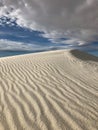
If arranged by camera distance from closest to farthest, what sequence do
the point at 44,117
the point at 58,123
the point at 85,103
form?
the point at 58,123 < the point at 44,117 < the point at 85,103

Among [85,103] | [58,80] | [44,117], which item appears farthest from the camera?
[58,80]

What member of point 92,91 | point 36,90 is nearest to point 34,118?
point 36,90

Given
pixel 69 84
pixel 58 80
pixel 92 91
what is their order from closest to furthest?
pixel 92 91
pixel 69 84
pixel 58 80

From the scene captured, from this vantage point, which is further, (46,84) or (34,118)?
(46,84)

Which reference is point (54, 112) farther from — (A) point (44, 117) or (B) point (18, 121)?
(B) point (18, 121)

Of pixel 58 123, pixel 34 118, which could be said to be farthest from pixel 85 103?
pixel 34 118

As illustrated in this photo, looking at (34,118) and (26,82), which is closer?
(34,118)

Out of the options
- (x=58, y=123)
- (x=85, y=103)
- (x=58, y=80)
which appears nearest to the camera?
(x=58, y=123)

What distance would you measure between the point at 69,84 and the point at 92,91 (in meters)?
0.86

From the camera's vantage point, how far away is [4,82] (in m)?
5.35

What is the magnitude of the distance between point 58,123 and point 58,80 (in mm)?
2811

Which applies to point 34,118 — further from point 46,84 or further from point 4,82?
point 4,82

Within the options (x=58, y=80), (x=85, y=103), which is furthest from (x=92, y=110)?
(x=58, y=80)

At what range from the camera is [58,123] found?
2842mm
